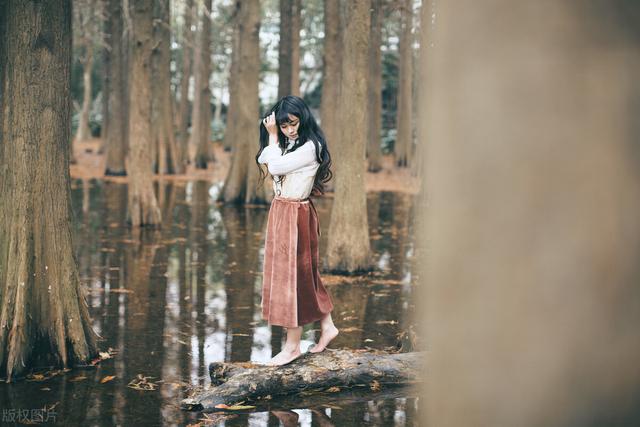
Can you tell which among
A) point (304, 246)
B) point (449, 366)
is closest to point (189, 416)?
point (304, 246)

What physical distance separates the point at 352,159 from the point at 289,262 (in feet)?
19.1

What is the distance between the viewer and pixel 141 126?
54.7 ft

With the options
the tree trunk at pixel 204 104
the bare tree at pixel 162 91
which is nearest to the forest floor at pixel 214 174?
the tree trunk at pixel 204 104

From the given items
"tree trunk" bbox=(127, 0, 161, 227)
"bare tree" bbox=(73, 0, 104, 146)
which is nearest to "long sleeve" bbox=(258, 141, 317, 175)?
"tree trunk" bbox=(127, 0, 161, 227)

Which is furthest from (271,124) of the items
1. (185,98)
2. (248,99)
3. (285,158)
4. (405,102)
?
(185,98)

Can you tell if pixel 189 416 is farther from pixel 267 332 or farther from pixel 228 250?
pixel 228 250

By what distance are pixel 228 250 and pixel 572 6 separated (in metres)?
12.9

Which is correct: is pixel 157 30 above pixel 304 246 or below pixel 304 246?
above

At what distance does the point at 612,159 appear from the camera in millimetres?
1151

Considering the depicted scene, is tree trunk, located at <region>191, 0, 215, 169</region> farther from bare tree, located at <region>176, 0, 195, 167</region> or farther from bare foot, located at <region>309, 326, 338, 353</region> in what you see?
bare foot, located at <region>309, 326, 338, 353</region>

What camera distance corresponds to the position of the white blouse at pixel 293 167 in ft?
20.1

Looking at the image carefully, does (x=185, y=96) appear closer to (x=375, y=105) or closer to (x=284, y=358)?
(x=375, y=105)

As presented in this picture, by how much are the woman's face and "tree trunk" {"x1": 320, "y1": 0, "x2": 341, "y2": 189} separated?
15369 mm

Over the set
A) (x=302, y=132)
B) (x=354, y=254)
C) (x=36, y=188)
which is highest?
(x=302, y=132)
